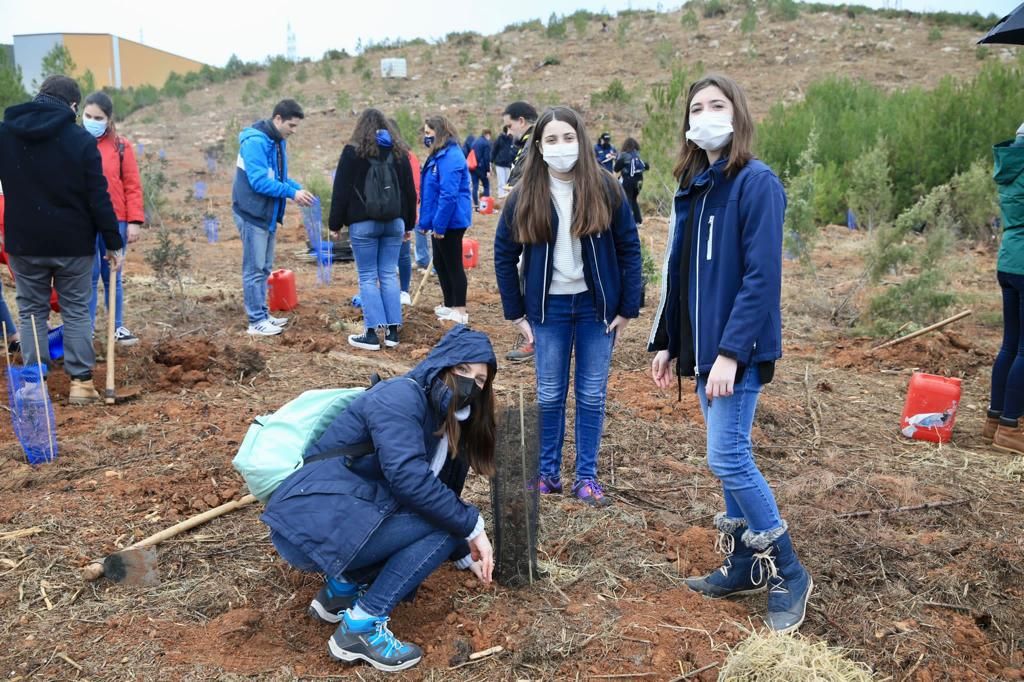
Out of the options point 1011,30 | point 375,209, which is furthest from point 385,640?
point 1011,30

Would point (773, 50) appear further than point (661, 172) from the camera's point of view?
Yes

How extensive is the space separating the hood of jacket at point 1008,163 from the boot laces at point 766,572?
9.42 feet

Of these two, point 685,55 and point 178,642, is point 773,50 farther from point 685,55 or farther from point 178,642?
point 178,642

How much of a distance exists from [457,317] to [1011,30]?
14.8ft

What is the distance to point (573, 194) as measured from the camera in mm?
3537

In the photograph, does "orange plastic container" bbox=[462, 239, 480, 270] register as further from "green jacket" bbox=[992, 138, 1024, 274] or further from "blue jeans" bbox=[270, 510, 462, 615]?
"blue jeans" bbox=[270, 510, 462, 615]

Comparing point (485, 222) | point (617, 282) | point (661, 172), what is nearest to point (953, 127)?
point (661, 172)

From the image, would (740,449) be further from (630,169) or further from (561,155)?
(630,169)

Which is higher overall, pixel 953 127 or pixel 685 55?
pixel 685 55

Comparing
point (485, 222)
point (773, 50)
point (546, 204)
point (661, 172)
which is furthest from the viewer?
point (773, 50)

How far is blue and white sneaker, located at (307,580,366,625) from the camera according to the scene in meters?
2.79

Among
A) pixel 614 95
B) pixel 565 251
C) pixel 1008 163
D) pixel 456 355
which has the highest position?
pixel 614 95

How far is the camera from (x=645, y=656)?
8.61ft

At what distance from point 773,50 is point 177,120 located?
884 inches
